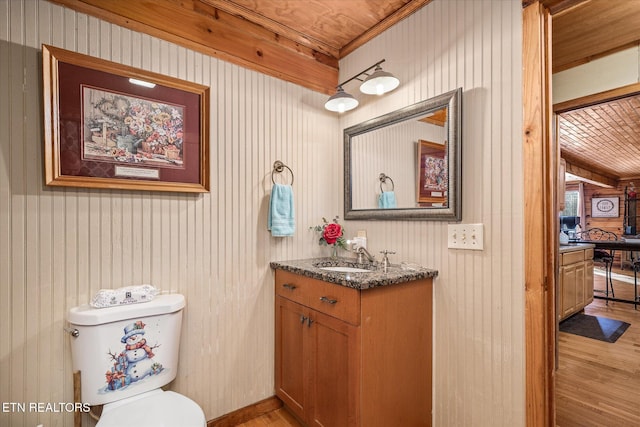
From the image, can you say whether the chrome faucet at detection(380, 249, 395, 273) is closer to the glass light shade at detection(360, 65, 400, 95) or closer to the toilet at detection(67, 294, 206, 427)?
the glass light shade at detection(360, 65, 400, 95)

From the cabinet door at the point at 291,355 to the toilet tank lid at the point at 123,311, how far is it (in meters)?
0.59

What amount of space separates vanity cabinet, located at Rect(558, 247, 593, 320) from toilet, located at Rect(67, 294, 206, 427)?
3.66 metres

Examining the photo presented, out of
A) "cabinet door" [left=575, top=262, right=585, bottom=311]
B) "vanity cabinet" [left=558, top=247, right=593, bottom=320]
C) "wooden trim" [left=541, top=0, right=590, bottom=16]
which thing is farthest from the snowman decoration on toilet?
"cabinet door" [left=575, top=262, right=585, bottom=311]

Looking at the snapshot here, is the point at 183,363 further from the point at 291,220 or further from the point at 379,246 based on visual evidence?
the point at 379,246

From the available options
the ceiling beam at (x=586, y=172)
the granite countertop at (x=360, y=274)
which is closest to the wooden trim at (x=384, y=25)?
the granite countertop at (x=360, y=274)

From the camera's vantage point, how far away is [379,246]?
190 cm

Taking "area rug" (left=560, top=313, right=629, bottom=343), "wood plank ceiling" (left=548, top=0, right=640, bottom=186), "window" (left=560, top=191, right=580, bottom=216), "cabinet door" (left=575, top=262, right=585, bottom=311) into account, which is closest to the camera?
"wood plank ceiling" (left=548, top=0, right=640, bottom=186)

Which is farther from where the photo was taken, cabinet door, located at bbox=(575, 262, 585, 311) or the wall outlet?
cabinet door, located at bbox=(575, 262, 585, 311)

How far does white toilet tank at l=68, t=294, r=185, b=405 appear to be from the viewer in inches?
48.1

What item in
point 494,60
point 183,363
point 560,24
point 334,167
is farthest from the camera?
point 334,167

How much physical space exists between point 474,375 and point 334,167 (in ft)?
4.98

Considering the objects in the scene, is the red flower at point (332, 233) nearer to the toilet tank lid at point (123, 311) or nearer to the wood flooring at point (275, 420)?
the toilet tank lid at point (123, 311)

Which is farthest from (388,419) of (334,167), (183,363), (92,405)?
(334,167)

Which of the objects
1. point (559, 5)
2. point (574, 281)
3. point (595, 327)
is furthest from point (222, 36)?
point (595, 327)
